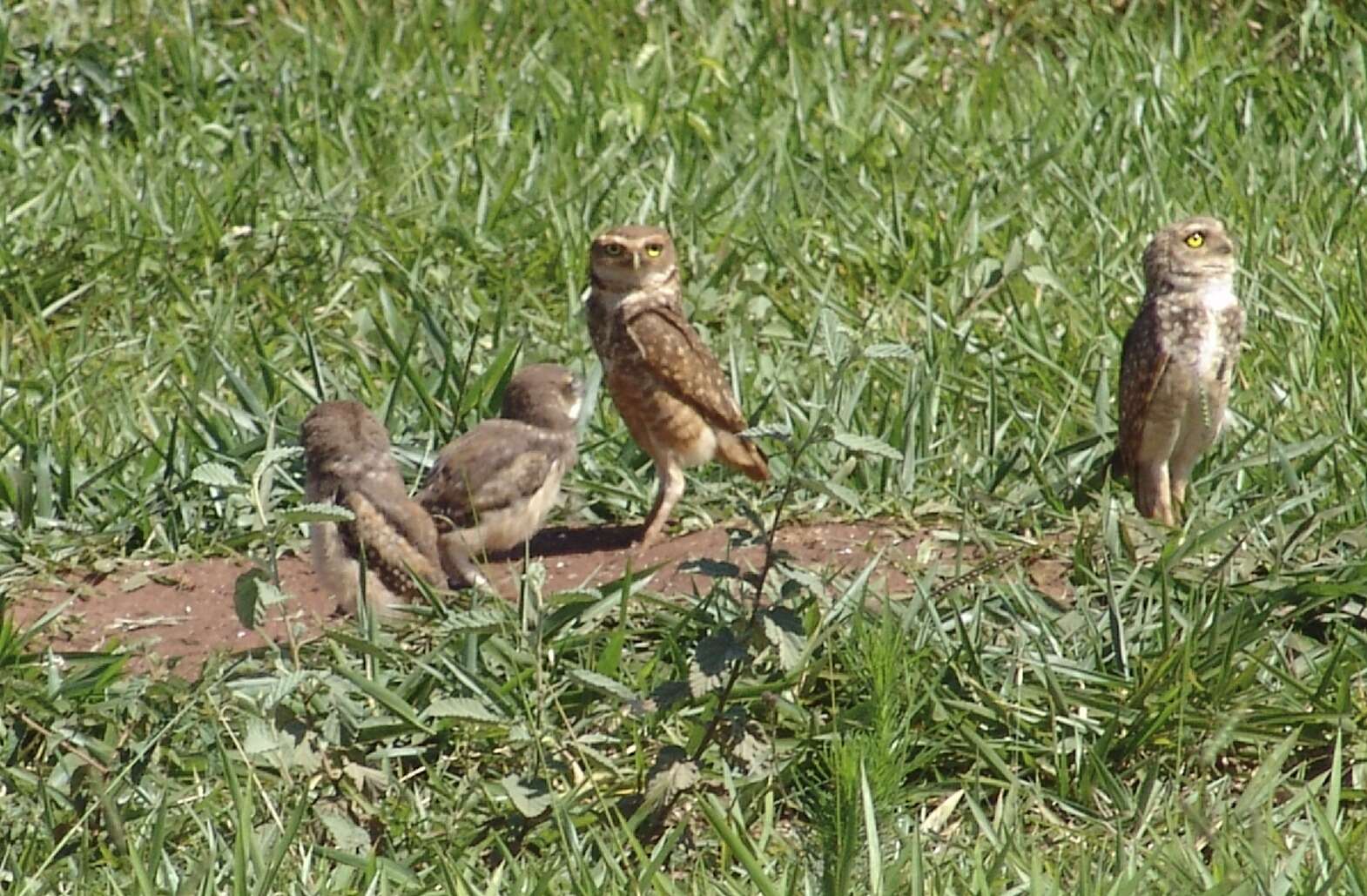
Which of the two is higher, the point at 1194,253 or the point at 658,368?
the point at 1194,253

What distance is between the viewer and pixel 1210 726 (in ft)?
16.4

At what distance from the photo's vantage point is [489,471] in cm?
616

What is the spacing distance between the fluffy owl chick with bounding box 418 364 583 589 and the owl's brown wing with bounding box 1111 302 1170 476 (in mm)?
1512

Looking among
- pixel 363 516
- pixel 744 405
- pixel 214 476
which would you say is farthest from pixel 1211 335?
pixel 214 476

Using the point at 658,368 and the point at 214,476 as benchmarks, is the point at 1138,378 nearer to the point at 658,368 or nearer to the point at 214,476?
the point at 658,368

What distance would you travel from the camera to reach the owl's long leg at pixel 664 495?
6363mm

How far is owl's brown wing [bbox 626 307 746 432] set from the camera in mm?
6547

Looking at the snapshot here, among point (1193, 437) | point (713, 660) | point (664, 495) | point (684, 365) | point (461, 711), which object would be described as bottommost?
point (664, 495)

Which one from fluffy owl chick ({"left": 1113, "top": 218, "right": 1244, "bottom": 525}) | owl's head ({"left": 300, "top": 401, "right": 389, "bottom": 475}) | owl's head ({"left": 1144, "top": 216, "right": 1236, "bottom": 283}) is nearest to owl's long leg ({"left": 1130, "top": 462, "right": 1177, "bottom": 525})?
fluffy owl chick ({"left": 1113, "top": 218, "right": 1244, "bottom": 525})

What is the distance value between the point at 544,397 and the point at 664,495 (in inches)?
17.1

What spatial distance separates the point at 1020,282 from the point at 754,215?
100 centimetres

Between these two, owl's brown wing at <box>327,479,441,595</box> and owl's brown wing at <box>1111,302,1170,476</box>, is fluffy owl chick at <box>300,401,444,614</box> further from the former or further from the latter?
owl's brown wing at <box>1111,302,1170,476</box>

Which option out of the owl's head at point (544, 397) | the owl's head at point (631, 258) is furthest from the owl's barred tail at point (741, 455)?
the owl's head at point (631, 258)

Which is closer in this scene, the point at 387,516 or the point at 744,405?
the point at 387,516
